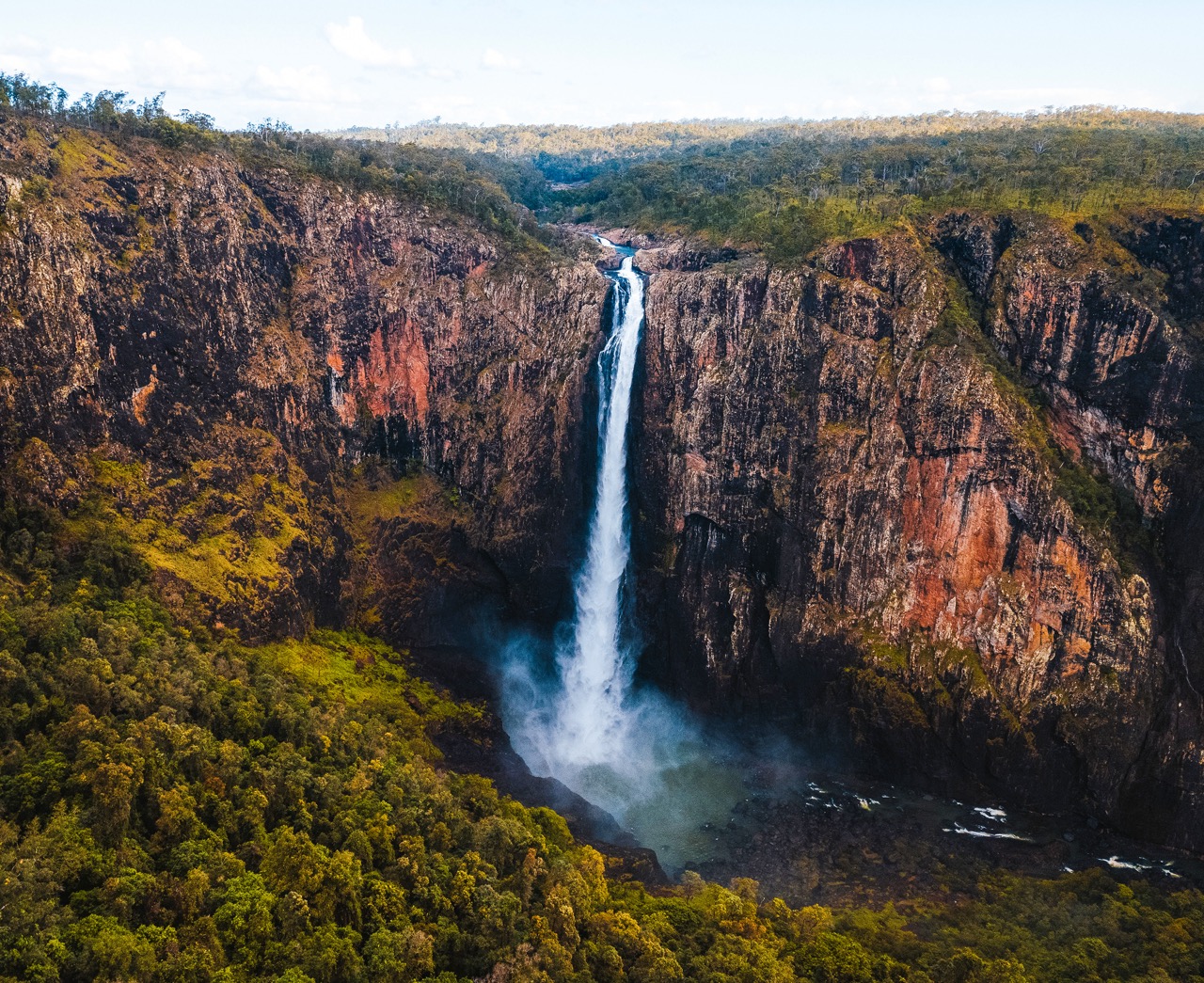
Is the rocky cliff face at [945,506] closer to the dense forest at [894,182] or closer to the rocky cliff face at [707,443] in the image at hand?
the rocky cliff face at [707,443]

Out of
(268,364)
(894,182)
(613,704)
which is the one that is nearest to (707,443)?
(613,704)

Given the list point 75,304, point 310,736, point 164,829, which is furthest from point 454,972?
point 75,304

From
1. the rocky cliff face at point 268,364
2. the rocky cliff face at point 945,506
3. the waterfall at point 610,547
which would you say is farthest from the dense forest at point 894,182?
the rocky cliff face at point 268,364

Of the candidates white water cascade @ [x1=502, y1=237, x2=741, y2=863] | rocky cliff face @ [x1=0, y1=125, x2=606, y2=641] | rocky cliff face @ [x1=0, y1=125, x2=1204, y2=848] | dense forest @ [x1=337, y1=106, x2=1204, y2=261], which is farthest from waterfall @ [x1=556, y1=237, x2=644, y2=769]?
dense forest @ [x1=337, y1=106, x2=1204, y2=261]

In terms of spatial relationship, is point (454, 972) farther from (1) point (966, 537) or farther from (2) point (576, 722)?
(1) point (966, 537)

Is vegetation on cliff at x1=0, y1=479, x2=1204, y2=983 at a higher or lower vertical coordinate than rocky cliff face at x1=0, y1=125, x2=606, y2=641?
lower

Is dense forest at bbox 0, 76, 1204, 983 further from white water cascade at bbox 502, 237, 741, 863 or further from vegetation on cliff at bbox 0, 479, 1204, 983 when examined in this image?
white water cascade at bbox 502, 237, 741, 863

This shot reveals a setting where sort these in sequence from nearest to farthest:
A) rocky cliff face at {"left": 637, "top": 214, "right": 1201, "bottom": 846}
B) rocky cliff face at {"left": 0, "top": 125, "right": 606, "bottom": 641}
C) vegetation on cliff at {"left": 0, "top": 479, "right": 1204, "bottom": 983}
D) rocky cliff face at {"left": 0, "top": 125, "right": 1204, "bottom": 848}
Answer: vegetation on cliff at {"left": 0, "top": 479, "right": 1204, "bottom": 983}
rocky cliff face at {"left": 0, "top": 125, "right": 606, "bottom": 641}
rocky cliff face at {"left": 0, "top": 125, "right": 1204, "bottom": 848}
rocky cliff face at {"left": 637, "top": 214, "right": 1201, "bottom": 846}
